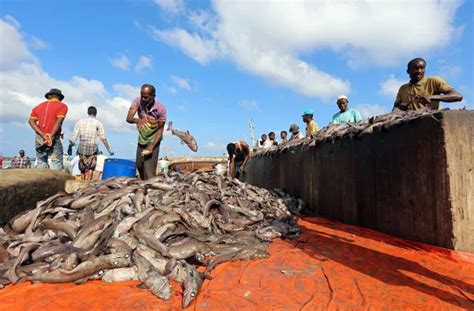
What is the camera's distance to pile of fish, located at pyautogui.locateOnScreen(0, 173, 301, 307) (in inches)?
135

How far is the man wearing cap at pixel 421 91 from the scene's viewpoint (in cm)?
529

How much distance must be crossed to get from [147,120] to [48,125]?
2.41 metres

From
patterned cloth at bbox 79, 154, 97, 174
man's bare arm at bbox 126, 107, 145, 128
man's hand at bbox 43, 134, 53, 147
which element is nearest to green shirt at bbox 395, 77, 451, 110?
man's bare arm at bbox 126, 107, 145, 128

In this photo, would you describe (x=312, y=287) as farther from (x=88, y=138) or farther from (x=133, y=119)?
(x=88, y=138)

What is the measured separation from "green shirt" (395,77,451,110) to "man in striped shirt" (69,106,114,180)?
735cm

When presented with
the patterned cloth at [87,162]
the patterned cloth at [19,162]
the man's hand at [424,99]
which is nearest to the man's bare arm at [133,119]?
the patterned cloth at [87,162]

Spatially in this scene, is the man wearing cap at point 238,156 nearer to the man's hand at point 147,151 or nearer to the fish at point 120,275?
the man's hand at point 147,151

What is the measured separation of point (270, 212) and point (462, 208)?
3706 mm

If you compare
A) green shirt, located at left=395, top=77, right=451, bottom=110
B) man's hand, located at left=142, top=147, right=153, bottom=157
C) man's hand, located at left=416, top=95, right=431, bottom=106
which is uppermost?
green shirt, located at left=395, top=77, right=451, bottom=110

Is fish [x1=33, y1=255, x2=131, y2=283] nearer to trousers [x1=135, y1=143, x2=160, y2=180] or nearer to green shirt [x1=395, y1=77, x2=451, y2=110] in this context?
trousers [x1=135, y1=143, x2=160, y2=180]

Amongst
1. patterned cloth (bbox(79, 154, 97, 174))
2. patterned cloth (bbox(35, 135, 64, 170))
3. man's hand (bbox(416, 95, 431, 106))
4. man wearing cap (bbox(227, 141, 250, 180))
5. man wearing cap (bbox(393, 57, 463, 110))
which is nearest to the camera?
man wearing cap (bbox(393, 57, 463, 110))

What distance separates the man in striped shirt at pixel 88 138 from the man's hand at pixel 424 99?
7.61m

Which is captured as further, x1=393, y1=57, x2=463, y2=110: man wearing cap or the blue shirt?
the blue shirt

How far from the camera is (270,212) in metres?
6.96
